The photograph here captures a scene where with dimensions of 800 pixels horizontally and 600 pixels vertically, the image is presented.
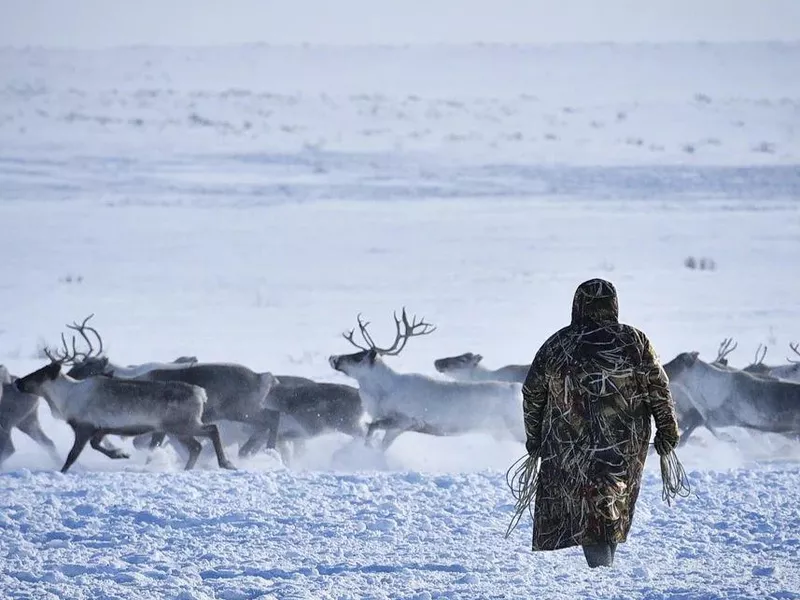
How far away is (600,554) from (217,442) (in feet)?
18.3

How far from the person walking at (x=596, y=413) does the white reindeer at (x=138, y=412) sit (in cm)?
550

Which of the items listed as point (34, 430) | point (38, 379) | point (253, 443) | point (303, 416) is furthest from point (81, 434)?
point (303, 416)

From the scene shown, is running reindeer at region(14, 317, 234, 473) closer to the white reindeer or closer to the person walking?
the white reindeer

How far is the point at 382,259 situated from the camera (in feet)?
99.0

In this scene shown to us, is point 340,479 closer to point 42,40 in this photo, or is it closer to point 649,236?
point 649,236

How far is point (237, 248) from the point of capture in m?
31.1

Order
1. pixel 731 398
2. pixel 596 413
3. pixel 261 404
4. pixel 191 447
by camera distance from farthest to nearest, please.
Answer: pixel 731 398
pixel 261 404
pixel 191 447
pixel 596 413

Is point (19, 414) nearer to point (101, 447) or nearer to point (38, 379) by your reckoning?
point (38, 379)

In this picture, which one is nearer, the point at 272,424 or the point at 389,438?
the point at 272,424

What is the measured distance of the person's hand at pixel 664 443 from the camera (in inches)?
268

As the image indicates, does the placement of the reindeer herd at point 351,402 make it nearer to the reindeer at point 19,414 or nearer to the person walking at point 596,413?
the reindeer at point 19,414

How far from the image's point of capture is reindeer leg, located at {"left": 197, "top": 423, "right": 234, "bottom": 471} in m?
12.0

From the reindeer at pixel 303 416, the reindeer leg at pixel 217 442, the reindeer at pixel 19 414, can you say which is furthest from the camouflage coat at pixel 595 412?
the reindeer at pixel 19 414

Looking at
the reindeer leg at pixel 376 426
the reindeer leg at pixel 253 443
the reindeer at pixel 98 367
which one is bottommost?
the reindeer leg at pixel 253 443
